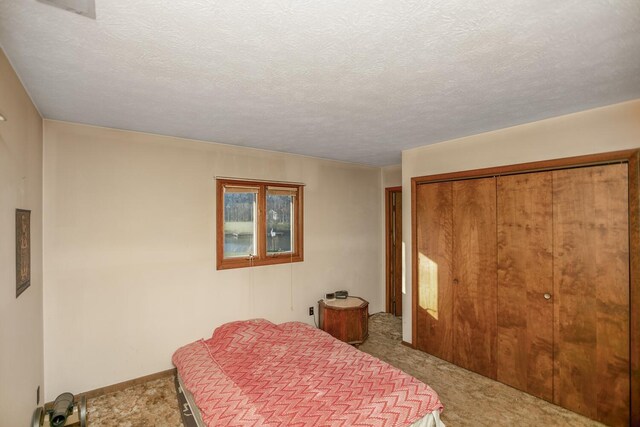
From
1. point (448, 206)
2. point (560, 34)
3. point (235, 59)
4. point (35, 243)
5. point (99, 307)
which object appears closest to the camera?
point (560, 34)

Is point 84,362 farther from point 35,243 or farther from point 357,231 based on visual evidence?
point 357,231

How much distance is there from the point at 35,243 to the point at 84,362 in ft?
4.00

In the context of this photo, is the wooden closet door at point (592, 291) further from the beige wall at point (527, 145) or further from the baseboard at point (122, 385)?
the baseboard at point (122, 385)

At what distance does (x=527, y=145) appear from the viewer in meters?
2.93

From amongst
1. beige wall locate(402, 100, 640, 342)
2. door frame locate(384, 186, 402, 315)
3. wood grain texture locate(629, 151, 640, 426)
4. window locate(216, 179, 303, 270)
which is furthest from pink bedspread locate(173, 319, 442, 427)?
door frame locate(384, 186, 402, 315)

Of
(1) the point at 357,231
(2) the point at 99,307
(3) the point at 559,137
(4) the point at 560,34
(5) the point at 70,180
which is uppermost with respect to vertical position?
(4) the point at 560,34

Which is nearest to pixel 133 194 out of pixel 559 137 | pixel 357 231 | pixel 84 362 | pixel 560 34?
pixel 84 362

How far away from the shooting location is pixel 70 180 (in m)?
2.83

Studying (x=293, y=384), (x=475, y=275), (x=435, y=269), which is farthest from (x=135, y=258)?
(x=475, y=275)

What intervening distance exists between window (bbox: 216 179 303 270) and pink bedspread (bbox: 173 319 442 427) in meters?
0.94

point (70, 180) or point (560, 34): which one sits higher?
point (560, 34)

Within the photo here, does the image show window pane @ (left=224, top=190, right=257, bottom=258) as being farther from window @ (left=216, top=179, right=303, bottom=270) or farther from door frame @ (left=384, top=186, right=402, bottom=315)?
door frame @ (left=384, top=186, right=402, bottom=315)

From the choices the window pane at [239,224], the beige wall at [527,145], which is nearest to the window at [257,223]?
the window pane at [239,224]

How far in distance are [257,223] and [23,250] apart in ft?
7.46
